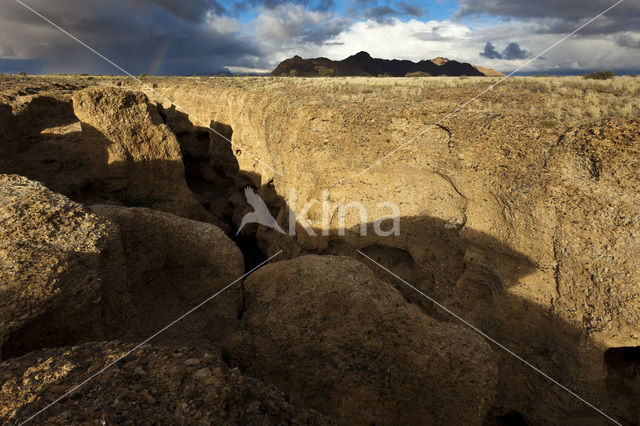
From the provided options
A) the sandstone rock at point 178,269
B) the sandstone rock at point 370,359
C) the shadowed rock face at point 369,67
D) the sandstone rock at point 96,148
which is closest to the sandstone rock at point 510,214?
the sandstone rock at point 370,359

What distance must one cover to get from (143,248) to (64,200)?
2.02m

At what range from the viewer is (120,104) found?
35.2ft

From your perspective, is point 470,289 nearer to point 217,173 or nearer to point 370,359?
point 370,359

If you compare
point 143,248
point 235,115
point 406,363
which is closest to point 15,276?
point 143,248

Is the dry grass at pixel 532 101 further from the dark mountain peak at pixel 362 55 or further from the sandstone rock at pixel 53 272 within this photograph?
the dark mountain peak at pixel 362 55

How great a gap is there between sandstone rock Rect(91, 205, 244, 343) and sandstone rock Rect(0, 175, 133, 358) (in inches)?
54.0

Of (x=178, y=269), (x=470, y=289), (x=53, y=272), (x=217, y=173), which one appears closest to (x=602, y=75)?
(x=470, y=289)

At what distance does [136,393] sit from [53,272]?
8.12 ft

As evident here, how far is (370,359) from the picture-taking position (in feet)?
17.3

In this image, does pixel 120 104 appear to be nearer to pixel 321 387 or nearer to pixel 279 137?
pixel 279 137

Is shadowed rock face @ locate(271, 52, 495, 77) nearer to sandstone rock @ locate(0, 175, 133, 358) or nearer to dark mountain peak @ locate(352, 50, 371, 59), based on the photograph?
dark mountain peak @ locate(352, 50, 371, 59)

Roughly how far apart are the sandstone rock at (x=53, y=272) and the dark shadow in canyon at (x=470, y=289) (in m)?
0.09

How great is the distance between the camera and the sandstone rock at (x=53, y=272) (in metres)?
3.96

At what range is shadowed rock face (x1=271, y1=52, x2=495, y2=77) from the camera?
7522 centimetres
